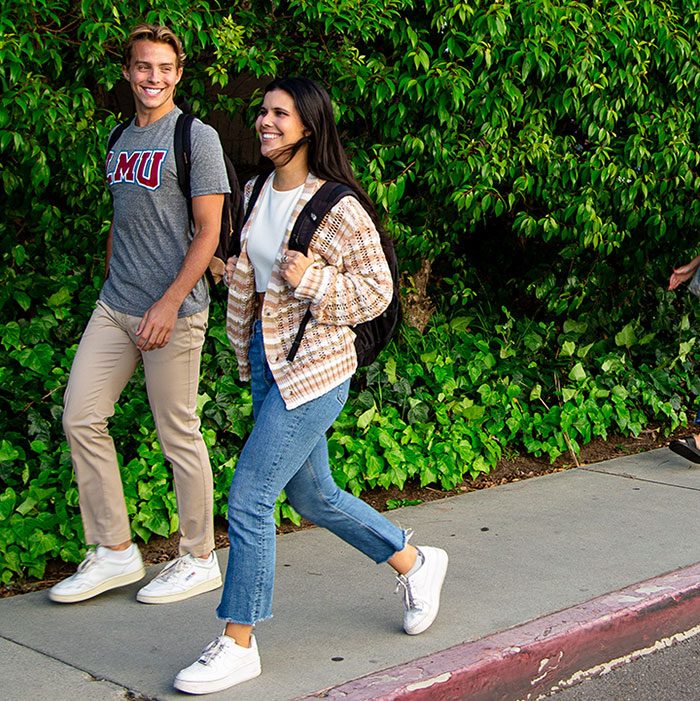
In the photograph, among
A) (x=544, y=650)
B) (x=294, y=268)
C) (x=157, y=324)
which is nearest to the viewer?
(x=294, y=268)

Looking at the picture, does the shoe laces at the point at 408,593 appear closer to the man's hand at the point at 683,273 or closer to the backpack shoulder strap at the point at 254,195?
the backpack shoulder strap at the point at 254,195

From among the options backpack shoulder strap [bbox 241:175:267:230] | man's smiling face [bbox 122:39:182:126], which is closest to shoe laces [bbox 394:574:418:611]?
backpack shoulder strap [bbox 241:175:267:230]

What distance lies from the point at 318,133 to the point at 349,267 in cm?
44

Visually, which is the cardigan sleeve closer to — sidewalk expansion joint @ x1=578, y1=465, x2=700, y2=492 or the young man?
the young man

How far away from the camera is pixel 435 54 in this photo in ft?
19.6

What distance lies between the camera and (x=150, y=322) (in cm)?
392

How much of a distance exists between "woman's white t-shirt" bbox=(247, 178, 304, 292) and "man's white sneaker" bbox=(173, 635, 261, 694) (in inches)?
45.4

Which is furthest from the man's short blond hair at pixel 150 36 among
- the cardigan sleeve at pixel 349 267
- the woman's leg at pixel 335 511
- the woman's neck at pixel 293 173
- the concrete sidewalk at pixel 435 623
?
the concrete sidewalk at pixel 435 623

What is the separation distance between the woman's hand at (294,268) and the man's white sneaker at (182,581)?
1.49 metres

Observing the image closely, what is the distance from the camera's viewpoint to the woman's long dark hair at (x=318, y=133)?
3428mm

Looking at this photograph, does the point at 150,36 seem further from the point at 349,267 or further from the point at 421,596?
the point at 421,596

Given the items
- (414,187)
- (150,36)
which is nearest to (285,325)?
(150,36)

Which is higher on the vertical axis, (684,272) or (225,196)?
(225,196)

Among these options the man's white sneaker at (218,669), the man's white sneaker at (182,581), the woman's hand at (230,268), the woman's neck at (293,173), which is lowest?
the man's white sneaker at (182,581)
